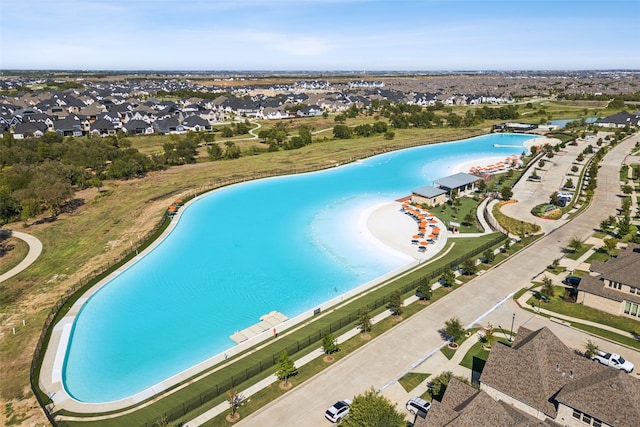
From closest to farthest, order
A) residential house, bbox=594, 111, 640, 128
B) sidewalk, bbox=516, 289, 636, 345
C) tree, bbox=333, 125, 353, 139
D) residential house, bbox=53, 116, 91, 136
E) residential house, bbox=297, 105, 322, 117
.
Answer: sidewalk, bbox=516, 289, 636, 345, residential house, bbox=53, 116, 91, 136, tree, bbox=333, 125, 353, 139, residential house, bbox=594, 111, 640, 128, residential house, bbox=297, 105, 322, 117

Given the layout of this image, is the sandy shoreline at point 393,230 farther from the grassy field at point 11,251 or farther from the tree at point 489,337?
the grassy field at point 11,251

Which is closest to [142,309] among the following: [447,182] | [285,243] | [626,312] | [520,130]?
[285,243]

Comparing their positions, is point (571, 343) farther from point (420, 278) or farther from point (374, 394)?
point (374, 394)

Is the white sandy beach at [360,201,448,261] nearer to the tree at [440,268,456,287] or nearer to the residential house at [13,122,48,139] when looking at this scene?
the tree at [440,268,456,287]

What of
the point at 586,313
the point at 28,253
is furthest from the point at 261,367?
the point at 28,253

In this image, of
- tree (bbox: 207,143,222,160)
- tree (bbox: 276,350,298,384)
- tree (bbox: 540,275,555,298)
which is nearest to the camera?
tree (bbox: 276,350,298,384)

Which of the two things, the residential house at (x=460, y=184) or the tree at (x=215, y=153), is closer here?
the residential house at (x=460, y=184)

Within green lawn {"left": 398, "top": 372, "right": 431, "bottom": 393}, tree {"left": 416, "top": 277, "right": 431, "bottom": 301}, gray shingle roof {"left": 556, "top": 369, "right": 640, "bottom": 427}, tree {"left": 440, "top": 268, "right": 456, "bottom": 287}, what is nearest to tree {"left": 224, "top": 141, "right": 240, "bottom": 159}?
tree {"left": 440, "top": 268, "right": 456, "bottom": 287}

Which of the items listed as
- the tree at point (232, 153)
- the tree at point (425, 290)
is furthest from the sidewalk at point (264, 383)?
the tree at point (232, 153)
